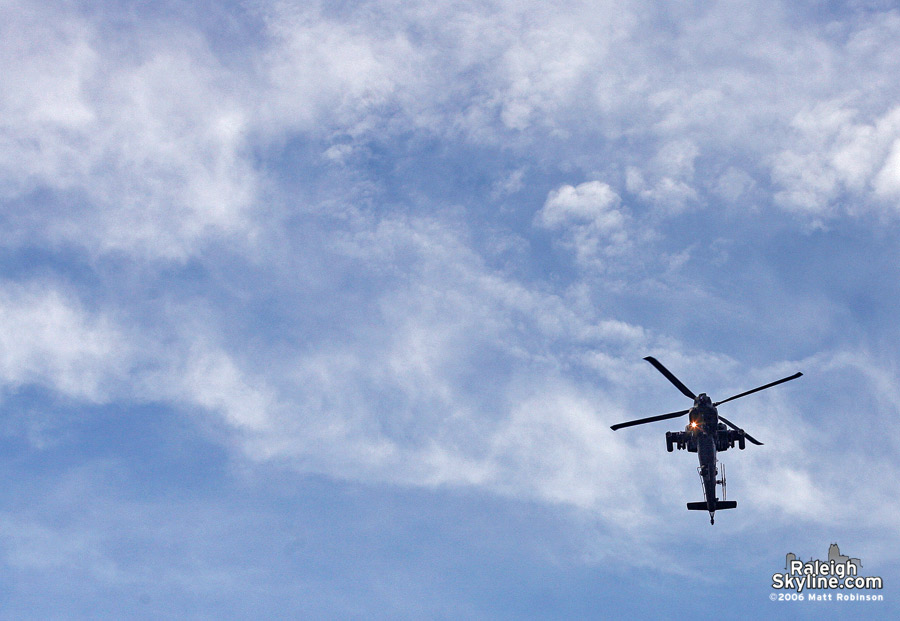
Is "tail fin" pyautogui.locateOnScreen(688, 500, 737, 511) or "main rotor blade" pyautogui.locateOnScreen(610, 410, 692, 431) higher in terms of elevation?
"main rotor blade" pyautogui.locateOnScreen(610, 410, 692, 431)

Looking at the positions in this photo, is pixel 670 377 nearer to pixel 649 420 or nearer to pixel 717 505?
pixel 649 420

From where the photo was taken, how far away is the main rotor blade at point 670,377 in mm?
57009

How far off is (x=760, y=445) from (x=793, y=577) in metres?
18.9

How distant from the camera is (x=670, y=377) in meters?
59.0

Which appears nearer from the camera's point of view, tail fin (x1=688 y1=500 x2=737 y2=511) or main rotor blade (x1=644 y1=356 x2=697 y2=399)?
main rotor blade (x1=644 y1=356 x2=697 y2=399)

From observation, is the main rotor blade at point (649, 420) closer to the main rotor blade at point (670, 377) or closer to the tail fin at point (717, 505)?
the main rotor blade at point (670, 377)

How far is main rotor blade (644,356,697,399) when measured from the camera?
57.0 m

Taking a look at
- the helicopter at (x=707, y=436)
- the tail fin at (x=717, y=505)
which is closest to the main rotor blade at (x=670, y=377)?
the helicopter at (x=707, y=436)

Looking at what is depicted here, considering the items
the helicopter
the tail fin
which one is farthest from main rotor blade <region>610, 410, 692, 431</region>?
the tail fin

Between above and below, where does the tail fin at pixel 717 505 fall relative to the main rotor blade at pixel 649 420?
below

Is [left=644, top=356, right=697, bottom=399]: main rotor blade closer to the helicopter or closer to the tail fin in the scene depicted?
the helicopter

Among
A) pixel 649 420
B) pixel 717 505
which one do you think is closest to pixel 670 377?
pixel 649 420

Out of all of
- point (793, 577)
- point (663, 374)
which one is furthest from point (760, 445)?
point (793, 577)

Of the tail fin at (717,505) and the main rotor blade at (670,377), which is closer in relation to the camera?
the main rotor blade at (670,377)
